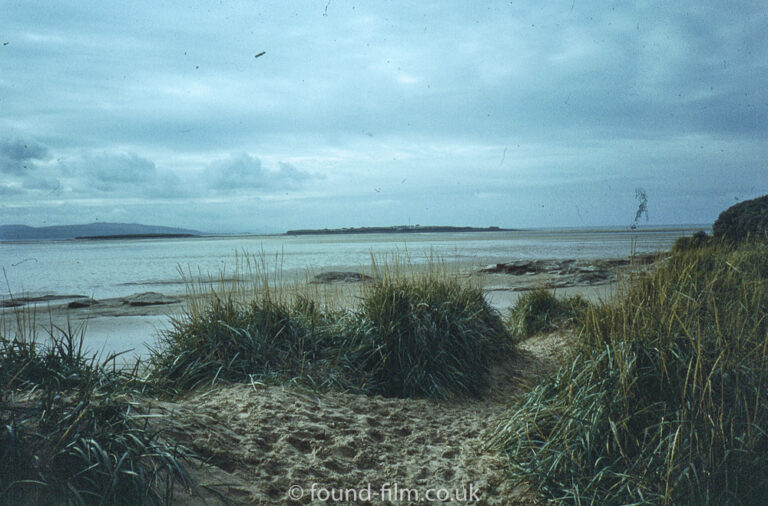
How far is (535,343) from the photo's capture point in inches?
305

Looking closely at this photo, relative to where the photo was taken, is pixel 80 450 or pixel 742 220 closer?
pixel 80 450

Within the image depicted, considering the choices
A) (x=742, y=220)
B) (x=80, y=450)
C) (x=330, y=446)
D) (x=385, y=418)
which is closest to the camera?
(x=80, y=450)

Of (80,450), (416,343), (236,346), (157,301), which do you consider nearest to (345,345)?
(416,343)

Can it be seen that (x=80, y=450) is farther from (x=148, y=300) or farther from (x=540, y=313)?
(x=148, y=300)

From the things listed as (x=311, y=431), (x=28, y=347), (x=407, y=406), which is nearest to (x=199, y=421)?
(x=311, y=431)

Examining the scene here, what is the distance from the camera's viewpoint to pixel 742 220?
505 inches

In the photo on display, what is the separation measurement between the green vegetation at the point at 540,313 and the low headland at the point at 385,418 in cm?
305

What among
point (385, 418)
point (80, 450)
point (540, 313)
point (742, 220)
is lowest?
point (385, 418)

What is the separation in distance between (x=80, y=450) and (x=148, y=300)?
450 inches

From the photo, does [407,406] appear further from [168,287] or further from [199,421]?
[168,287]

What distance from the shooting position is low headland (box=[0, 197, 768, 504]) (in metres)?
2.70

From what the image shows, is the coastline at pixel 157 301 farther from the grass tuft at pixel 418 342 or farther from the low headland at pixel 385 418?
the grass tuft at pixel 418 342

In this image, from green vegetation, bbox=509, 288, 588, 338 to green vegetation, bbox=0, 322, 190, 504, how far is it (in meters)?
6.57

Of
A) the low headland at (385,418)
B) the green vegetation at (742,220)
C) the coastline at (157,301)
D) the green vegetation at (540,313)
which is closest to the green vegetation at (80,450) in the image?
the low headland at (385,418)
